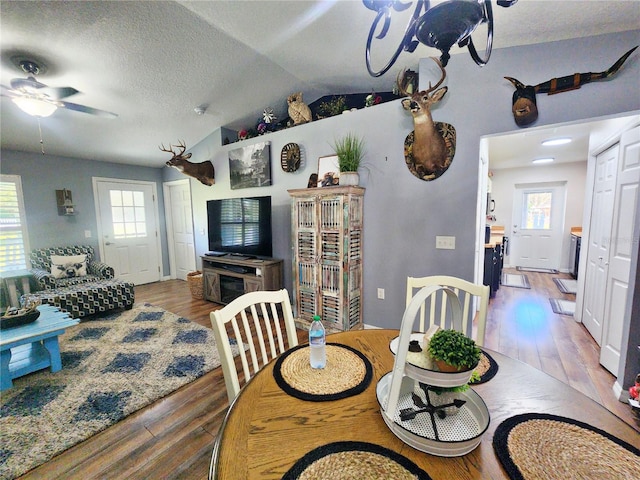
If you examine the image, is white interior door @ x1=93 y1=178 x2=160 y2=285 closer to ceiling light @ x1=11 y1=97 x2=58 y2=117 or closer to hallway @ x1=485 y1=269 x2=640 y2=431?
ceiling light @ x1=11 y1=97 x2=58 y2=117

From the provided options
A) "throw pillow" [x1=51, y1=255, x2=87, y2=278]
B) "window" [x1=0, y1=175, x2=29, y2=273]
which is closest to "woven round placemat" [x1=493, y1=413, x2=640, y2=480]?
"throw pillow" [x1=51, y1=255, x2=87, y2=278]

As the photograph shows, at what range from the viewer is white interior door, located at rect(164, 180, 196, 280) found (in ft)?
16.7

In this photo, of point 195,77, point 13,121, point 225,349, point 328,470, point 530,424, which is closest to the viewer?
point 328,470

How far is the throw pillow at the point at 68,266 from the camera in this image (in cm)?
373

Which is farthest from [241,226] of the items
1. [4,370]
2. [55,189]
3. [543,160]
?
[543,160]

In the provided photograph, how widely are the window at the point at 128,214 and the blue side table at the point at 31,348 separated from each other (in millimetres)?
2776

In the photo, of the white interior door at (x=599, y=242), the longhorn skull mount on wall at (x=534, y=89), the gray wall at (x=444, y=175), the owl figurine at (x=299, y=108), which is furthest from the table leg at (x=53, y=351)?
the white interior door at (x=599, y=242)

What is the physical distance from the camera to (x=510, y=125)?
211cm

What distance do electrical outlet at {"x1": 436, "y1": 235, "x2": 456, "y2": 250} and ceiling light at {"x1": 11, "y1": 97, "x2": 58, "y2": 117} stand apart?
360 centimetres

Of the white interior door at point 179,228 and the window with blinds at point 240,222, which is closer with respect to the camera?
the window with blinds at point 240,222

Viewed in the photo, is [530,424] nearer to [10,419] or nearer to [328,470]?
[328,470]

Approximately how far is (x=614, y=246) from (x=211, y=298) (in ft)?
14.9

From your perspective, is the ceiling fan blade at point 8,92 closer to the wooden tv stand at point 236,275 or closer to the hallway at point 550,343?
the wooden tv stand at point 236,275

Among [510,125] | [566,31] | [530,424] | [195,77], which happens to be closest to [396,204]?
[510,125]
